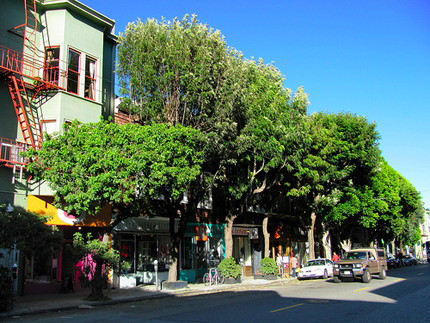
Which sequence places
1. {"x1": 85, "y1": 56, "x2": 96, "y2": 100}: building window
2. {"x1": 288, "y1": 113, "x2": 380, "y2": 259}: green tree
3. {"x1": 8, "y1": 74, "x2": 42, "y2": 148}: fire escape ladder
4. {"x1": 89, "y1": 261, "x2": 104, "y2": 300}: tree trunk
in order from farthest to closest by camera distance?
{"x1": 288, "y1": 113, "x2": 380, "y2": 259}: green tree
{"x1": 85, "y1": 56, "x2": 96, "y2": 100}: building window
{"x1": 8, "y1": 74, "x2": 42, "y2": 148}: fire escape ladder
{"x1": 89, "y1": 261, "x2": 104, "y2": 300}: tree trunk

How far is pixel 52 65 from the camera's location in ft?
61.5

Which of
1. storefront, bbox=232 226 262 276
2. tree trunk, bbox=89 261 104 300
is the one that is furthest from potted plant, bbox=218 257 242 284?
tree trunk, bbox=89 261 104 300

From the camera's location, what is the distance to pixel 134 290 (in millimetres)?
18875

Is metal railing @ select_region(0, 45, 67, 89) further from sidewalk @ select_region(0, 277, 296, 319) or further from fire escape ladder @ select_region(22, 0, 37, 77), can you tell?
sidewalk @ select_region(0, 277, 296, 319)

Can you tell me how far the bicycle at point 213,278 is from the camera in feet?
69.2

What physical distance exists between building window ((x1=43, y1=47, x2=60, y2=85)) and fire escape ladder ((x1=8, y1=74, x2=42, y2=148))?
4.96 feet

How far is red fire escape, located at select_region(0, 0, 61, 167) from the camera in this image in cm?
1652

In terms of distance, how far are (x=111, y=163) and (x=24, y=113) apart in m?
6.46

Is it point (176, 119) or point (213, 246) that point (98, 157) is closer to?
point (176, 119)

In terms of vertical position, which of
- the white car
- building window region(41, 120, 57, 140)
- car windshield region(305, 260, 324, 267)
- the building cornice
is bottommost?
the white car

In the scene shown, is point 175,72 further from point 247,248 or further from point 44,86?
point 247,248

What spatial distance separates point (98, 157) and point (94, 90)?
24.7ft

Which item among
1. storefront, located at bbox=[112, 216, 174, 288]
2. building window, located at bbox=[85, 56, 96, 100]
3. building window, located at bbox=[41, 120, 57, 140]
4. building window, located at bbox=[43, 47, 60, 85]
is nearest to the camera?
building window, located at bbox=[41, 120, 57, 140]

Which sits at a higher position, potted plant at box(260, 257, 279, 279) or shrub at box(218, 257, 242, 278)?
shrub at box(218, 257, 242, 278)
